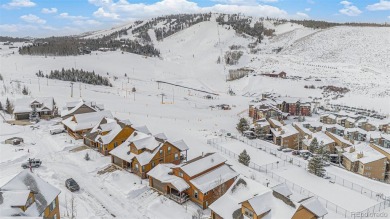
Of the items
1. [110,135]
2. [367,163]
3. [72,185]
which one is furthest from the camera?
[367,163]

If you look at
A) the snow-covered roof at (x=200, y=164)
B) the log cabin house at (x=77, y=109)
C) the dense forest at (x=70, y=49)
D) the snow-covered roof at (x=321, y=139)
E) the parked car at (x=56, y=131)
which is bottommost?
the snow-covered roof at (x=321, y=139)

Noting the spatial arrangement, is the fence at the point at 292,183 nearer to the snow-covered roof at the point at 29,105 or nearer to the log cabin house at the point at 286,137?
the log cabin house at the point at 286,137

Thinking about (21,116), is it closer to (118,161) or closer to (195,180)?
(118,161)

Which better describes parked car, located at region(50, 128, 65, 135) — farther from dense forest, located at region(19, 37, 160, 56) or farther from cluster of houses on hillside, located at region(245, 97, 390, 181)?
dense forest, located at region(19, 37, 160, 56)

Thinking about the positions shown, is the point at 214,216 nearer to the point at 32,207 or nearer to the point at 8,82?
the point at 32,207

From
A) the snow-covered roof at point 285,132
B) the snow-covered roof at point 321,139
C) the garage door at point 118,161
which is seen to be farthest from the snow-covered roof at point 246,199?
the snow-covered roof at point 285,132

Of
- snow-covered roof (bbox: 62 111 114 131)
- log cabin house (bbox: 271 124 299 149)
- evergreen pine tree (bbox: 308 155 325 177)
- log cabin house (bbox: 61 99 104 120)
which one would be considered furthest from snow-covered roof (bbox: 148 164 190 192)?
log cabin house (bbox: 271 124 299 149)

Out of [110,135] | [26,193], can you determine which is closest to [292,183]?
[110,135]
